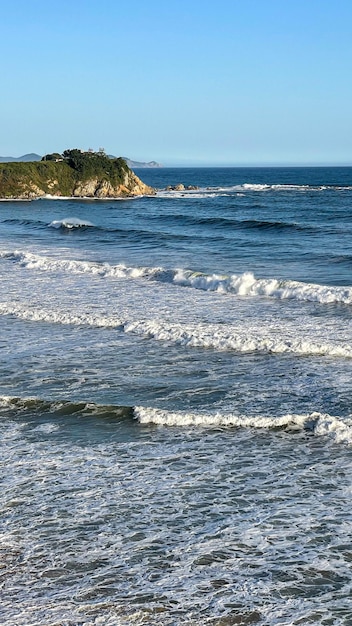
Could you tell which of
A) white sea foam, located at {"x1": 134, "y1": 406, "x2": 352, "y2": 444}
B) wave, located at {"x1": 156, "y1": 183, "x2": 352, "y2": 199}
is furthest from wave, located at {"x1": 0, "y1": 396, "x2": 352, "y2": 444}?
wave, located at {"x1": 156, "y1": 183, "x2": 352, "y2": 199}

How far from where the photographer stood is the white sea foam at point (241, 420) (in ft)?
35.6

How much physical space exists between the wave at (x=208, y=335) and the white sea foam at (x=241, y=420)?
4.05 meters

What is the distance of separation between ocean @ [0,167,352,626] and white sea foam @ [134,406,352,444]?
3 centimetres

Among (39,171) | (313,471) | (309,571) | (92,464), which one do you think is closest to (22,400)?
(92,464)

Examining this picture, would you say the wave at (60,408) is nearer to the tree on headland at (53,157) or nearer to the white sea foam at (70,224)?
the white sea foam at (70,224)

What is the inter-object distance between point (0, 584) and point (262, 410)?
19.1 ft

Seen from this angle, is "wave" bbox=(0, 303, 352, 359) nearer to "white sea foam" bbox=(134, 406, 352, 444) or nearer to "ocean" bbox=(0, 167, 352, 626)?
"ocean" bbox=(0, 167, 352, 626)

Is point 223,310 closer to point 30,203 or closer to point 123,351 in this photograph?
point 123,351

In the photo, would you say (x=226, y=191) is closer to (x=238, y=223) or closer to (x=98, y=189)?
(x=98, y=189)

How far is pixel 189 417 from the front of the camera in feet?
36.7

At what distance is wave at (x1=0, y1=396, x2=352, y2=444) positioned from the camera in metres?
10.7

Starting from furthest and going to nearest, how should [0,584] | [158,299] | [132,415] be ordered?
[158,299] → [132,415] → [0,584]

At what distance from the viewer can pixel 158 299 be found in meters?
22.0

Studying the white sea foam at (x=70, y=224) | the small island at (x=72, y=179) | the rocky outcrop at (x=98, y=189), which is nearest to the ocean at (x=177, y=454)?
the white sea foam at (x=70, y=224)
